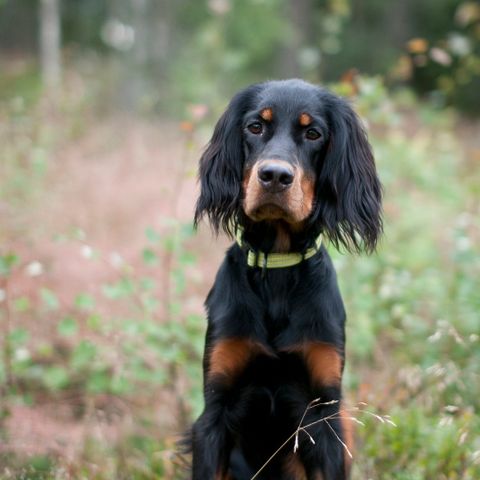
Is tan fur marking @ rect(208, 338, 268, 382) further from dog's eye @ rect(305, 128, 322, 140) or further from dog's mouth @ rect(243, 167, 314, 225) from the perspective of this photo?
dog's eye @ rect(305, 128, 322, 140)

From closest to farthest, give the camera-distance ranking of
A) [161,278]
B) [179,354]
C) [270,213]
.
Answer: [270,213]
[179,354]
[161,278]

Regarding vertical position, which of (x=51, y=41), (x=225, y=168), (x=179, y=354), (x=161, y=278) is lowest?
(x=179, y=354)

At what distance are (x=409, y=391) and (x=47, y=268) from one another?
9.77 feet

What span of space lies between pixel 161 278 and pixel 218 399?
11.2 ft

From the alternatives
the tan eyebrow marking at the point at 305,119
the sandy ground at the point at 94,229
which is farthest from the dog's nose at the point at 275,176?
the sandy ground at the point at 94,229

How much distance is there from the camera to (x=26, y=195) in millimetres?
6297

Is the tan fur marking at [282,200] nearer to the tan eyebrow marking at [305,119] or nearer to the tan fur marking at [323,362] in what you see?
the tan eyebrow marking at [305,119]

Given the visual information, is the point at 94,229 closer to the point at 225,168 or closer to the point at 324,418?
the point at 225,168

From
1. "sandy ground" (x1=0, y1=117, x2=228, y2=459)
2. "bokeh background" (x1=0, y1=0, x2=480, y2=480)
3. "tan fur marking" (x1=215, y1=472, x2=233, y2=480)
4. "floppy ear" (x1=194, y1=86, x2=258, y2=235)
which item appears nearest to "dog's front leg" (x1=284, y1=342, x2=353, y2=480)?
"tan fur marking" (x1=215, y1=472, x2=233, y2=480)

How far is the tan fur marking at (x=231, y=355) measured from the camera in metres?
2.77

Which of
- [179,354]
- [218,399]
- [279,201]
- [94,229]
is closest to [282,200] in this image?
[279,201]

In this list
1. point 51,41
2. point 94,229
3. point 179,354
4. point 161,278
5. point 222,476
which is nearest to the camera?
point 222,476

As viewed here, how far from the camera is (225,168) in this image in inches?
121

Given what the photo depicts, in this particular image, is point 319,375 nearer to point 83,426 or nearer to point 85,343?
point 85,343
